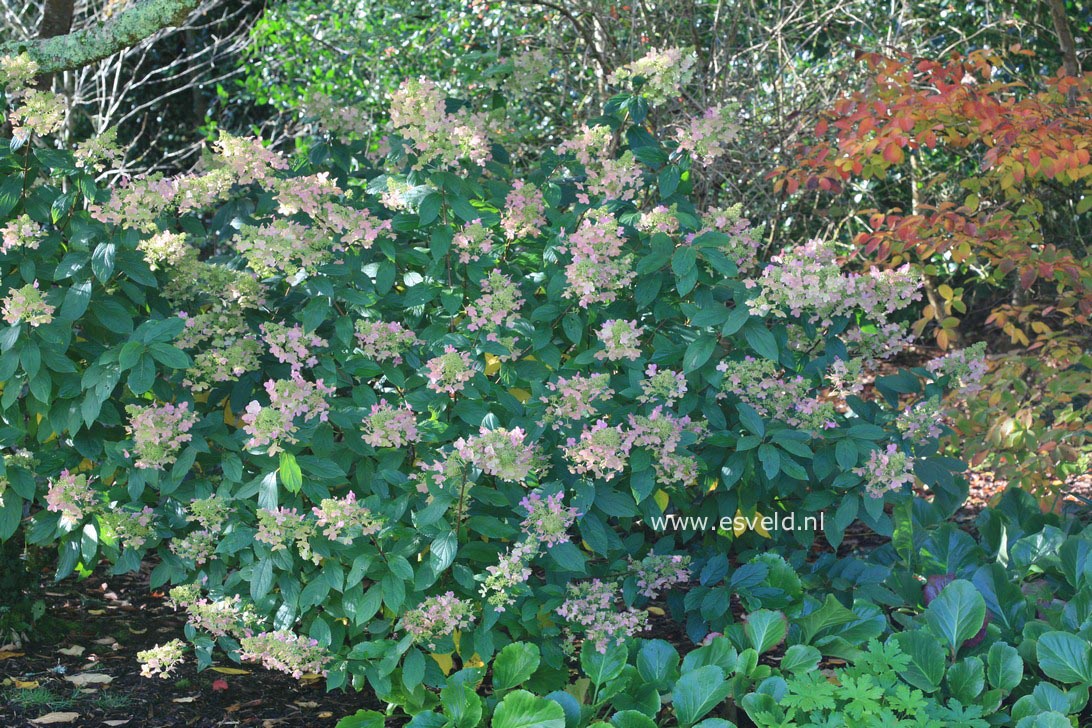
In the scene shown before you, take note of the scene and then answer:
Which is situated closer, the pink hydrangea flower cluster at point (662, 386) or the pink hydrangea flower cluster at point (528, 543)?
the pink hydrangea flower cluster at point (528, 543)

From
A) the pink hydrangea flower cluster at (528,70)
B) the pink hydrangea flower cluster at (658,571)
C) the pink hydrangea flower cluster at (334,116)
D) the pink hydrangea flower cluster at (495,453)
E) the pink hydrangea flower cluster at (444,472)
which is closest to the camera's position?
the pink hydrangea flower cluster at (495,453)

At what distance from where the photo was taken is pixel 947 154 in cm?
648

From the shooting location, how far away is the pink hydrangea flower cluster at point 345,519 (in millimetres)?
2279

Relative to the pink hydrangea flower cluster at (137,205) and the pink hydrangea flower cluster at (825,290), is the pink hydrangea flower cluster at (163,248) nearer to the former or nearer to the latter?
the pink hydrangea flower cluster at (137,205)

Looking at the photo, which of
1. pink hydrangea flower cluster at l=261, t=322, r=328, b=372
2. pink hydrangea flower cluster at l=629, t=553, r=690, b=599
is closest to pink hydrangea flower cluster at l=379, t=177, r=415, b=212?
pink hydrangea flower cluster at l=261, t=322, r=328, b=372

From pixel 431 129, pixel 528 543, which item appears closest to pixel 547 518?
pixel 528 543

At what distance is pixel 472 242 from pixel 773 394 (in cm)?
88

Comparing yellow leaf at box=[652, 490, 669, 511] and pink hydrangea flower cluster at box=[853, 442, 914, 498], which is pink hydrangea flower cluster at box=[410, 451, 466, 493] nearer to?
yellow leaf at box=[652, 490, 669, 511]

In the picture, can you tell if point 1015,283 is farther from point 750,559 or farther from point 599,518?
point 599,518

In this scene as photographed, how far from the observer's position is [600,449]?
235 centimetres

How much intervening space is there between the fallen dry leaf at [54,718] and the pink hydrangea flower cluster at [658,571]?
1.51 m

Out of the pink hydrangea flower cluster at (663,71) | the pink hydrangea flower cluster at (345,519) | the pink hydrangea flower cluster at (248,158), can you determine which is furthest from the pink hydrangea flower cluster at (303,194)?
the pink hydrangea flower cluster at (663,71)

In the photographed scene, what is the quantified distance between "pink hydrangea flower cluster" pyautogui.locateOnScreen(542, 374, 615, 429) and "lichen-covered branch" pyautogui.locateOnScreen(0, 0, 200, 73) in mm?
1522

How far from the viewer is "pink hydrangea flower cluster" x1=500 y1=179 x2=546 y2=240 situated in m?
2.84
